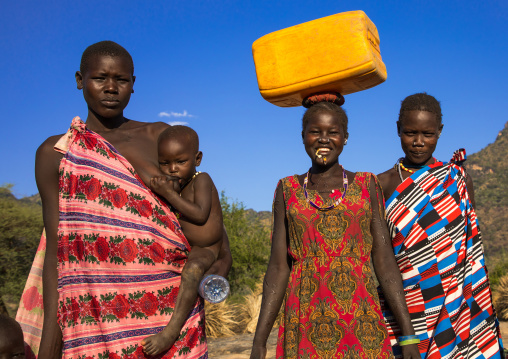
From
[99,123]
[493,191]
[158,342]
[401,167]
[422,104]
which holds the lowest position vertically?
[158,342]

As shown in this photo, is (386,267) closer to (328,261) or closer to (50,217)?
(328,261)

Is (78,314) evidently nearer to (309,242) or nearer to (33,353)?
(33,353)

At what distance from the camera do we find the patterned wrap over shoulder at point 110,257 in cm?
239

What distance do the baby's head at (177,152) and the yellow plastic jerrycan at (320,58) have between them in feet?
1.91

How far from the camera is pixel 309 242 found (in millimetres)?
2863

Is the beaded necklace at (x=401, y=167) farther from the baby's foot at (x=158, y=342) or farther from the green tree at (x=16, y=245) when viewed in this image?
the green tree at (x=16, y=245)

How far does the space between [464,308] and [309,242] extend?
4.31 ft

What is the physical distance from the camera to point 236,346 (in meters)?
9.41

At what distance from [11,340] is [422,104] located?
2.80 meters

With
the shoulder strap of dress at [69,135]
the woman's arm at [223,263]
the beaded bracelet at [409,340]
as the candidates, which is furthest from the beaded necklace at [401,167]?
the shoulder strap of dress at [69,135]

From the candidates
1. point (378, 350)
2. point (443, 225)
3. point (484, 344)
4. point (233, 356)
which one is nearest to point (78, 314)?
point (378, 350)

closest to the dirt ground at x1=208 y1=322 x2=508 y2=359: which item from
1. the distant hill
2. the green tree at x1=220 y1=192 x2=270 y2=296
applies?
the green tree at x1=220 y1=192 x2=270 y2=296

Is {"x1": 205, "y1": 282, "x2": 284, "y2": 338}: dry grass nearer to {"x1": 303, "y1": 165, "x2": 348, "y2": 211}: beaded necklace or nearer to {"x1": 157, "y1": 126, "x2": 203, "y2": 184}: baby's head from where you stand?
{"x1": 303, "y1": 165, "x2": 348, "y2": 211}: beaded necklace

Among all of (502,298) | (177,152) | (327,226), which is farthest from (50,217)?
(502,298)
